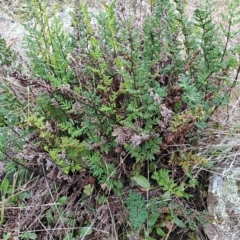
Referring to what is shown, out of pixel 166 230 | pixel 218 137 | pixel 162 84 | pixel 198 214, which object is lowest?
pixel 166 230

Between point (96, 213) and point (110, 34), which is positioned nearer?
point (110, 34)

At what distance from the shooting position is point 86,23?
163 cm

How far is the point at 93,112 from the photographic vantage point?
1.60 metres

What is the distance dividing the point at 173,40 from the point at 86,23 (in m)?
0.35

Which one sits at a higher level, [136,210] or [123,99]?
[123,99]

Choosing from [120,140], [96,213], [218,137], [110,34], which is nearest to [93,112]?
[120,140]

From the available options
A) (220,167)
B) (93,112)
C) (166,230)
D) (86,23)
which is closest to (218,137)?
(220,167)

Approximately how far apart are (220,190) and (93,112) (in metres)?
0.61

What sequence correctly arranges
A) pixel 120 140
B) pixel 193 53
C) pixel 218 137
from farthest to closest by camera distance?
pixel 218 137 < pixel 193 53 < pixel 120 140

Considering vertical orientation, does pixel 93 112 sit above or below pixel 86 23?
below

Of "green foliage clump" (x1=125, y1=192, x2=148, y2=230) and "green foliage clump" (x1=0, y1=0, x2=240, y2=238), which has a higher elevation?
"green foliage clump" (x1=0, y1=0, x2=240, y2=238)

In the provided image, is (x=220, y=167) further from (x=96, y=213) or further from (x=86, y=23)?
(x=86, y=23)

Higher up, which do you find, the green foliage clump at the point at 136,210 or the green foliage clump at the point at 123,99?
the green foliage clump at the point at 123,99

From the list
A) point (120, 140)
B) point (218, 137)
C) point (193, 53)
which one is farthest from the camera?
point (218, 137)
